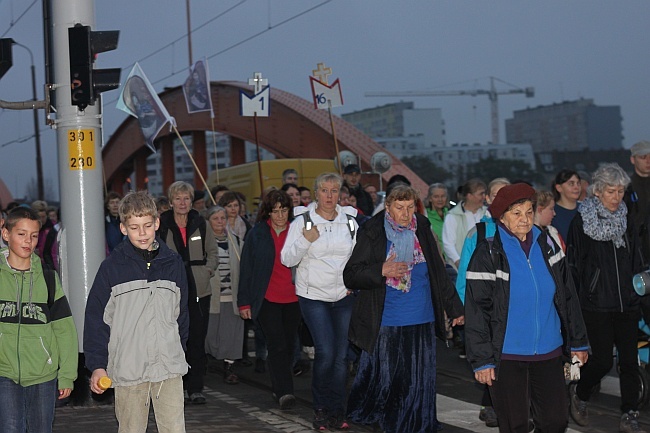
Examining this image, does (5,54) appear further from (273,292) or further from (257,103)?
(257,103)

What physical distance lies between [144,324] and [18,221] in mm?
898

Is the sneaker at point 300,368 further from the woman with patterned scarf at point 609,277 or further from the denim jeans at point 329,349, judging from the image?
the woman with patterned scarf at point 609,277

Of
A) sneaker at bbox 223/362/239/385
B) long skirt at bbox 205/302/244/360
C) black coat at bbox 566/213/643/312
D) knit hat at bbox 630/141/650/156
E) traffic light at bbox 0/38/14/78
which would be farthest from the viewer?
traffic light at bbox 0/38/14/78

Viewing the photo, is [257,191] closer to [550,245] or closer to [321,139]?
[321,139]

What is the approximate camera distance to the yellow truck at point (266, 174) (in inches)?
866

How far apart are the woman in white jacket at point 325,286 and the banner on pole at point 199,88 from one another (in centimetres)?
750

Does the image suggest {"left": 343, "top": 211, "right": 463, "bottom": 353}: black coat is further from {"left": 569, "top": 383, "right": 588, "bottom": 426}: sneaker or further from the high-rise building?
the high-rise building

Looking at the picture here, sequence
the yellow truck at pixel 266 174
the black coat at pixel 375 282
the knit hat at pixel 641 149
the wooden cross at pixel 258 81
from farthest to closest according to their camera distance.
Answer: the yellow truck at pixel 266 174 → the wooden cross at pixel 258 81 → the knit hat at pixel 641 149 → the black coat at pixel 375 282

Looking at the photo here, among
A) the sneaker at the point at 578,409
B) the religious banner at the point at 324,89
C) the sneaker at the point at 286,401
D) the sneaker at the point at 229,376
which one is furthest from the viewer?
the religious banner at the point at 324,89

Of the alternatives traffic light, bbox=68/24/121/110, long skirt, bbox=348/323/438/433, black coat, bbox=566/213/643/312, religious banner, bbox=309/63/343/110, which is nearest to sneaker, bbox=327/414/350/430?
long skirt, bbox=348/323/438/433

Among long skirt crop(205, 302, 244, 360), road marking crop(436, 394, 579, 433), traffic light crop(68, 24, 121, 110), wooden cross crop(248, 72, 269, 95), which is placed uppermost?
wooden cross crop(248, 72, 269, 95)

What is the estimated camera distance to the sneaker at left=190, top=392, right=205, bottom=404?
9.56 meters

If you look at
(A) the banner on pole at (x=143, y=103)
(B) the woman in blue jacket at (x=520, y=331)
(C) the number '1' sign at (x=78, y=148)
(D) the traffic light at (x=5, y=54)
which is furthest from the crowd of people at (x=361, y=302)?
(D) the traffic light at (x=5, y=54)

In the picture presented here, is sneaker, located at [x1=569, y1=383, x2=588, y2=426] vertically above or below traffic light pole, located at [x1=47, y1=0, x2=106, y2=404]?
below
